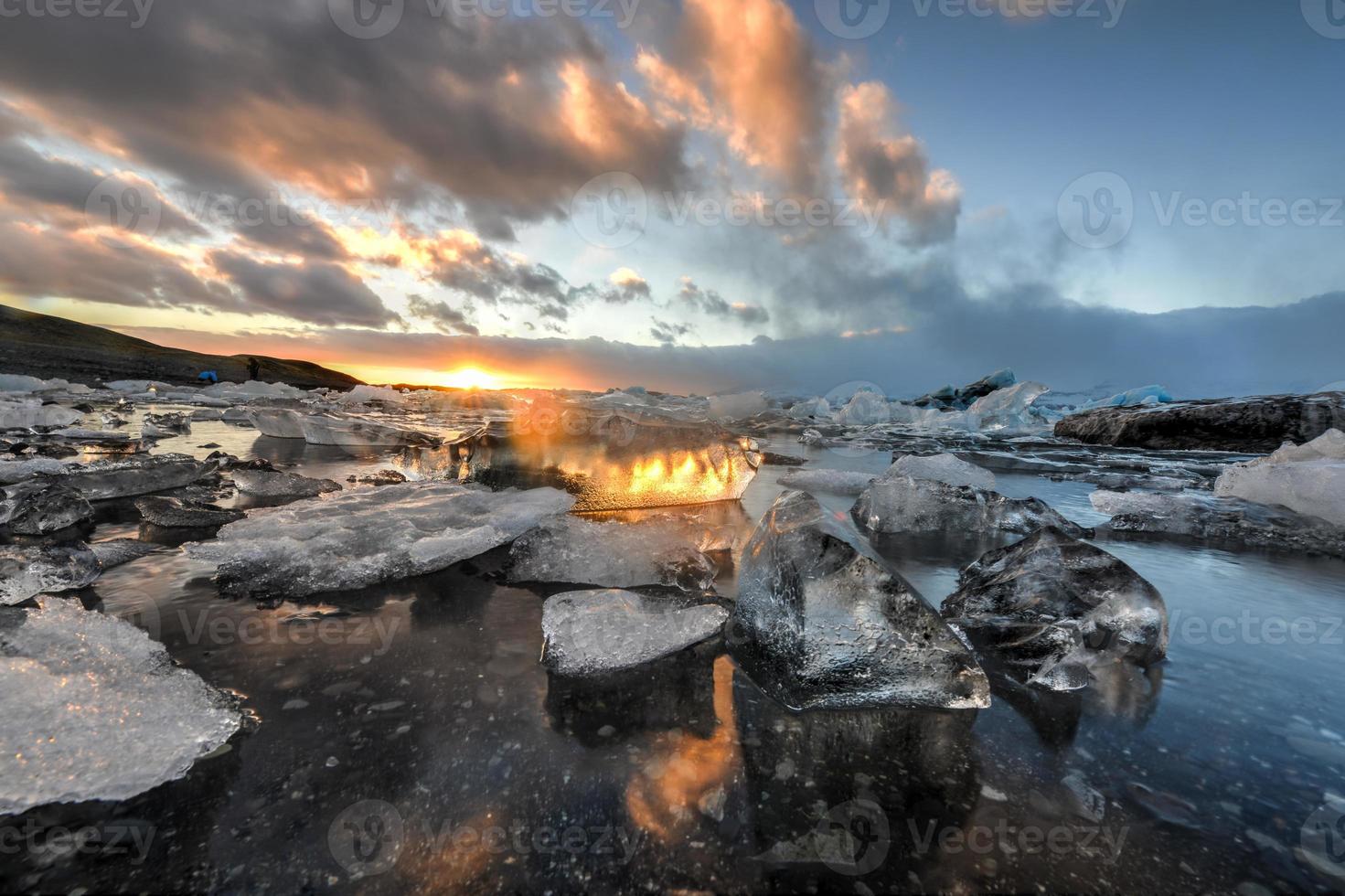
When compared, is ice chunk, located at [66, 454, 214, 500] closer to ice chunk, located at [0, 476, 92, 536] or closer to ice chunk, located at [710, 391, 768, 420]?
ice chunk, located at [0, 476, 92, 536]

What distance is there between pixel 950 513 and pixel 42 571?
4.60 metres

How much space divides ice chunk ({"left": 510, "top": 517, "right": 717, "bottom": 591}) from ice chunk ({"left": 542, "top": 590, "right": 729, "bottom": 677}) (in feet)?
1.71

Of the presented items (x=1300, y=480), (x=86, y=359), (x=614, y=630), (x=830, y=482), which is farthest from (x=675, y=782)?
(x=86, y=359)

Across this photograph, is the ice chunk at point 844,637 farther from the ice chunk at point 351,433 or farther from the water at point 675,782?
the ice chunk at point 351,433

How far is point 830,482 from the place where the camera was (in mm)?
4793

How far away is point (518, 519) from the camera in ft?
9.14

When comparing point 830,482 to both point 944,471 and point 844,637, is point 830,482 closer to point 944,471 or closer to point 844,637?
point 944,471

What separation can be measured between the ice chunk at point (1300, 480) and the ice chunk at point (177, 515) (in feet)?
23.5

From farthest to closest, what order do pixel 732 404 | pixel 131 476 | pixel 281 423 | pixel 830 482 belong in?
pixel 732 404
pixel 281 423
pixel 830 482
pixel 131 476

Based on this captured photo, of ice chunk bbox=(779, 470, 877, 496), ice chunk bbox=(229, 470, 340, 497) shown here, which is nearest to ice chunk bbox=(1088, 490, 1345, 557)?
ice chunk bbox=(779, 470, 877, 496)

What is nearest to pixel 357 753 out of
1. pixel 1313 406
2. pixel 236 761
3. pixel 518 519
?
pixel 236 761

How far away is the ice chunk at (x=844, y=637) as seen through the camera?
1.38 metres

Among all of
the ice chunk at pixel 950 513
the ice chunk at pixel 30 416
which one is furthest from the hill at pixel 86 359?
the ice chunk at pixel 950 513

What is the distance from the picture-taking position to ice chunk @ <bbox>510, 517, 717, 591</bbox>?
7.29 feet
